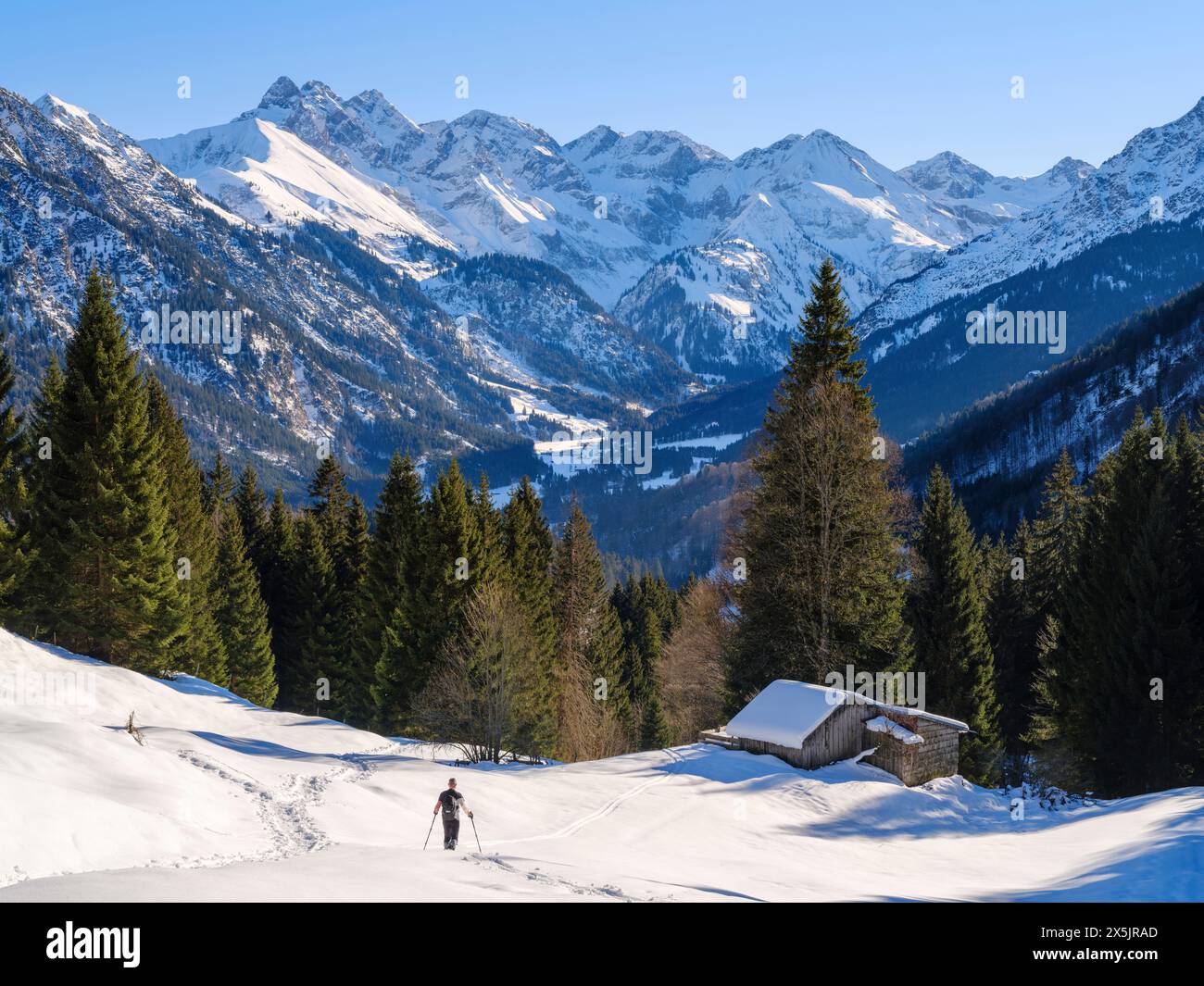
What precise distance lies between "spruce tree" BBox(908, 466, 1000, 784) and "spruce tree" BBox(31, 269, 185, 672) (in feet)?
102

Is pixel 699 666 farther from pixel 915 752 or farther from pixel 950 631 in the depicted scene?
pixel 915 752

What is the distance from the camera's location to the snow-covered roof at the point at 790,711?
30497mm

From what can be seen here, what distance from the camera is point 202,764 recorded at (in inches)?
889

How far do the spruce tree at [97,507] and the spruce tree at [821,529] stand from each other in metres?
22.5

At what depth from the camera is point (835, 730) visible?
3138 centimetres

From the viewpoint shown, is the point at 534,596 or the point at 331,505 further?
the point at 331,505

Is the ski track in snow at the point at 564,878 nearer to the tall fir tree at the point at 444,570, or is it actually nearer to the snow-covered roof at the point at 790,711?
the snow-covered roof at the point at 790,711

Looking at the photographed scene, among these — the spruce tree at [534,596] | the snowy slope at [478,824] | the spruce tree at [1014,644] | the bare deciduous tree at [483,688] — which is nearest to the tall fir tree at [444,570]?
the bare deciduous tree at [483,688]

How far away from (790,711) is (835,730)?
172 cm

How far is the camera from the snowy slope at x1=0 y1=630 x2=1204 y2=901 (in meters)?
15.0

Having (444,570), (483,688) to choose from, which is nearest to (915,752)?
(483,688)

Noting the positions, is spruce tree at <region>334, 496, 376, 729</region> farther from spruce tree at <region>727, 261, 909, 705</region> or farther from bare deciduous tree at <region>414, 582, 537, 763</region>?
spruce tree at <region>727, 261, 909, 705</region>

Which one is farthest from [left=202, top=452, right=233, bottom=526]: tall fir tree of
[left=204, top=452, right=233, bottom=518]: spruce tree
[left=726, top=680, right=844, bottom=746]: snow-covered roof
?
[left=726, top=680, right=844, bottom=746]: snow-covered roof
